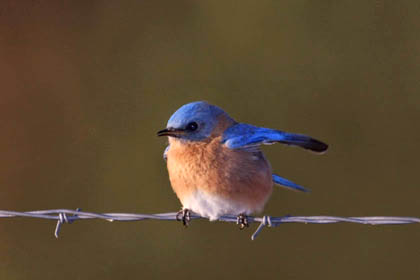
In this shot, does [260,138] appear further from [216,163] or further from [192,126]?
[192,126]

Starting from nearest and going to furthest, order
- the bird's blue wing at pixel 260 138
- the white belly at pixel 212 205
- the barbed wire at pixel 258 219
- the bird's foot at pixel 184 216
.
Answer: the barbed wire at pixel 258 219 < the bird's blue wing at pixel 260 138 < the white belly at pixel 212 205 < the bird's foot at pixel 184 216

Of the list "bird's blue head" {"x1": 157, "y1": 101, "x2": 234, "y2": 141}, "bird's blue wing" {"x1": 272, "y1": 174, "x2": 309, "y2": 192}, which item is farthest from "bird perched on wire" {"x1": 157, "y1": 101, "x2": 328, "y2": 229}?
"bird's blue wing" {"x1": 272, "y1": 174, "x2": 309, "y2": 192}

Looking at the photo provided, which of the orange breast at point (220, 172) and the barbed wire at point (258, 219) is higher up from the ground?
the orange breast at point (220, 172)

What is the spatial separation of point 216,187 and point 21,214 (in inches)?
55.4

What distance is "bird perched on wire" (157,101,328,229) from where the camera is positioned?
4.57 m

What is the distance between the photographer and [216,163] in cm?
464

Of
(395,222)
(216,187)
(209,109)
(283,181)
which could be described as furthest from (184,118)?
(395,222)

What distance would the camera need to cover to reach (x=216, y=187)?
455cm

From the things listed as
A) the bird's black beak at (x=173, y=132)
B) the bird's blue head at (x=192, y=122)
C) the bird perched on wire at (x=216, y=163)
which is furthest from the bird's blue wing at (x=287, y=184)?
the bird's black beak at (x=173, y=132)

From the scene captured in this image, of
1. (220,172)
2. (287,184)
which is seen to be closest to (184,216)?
(220,172)

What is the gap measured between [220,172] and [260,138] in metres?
0.40

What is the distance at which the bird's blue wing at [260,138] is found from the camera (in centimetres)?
416

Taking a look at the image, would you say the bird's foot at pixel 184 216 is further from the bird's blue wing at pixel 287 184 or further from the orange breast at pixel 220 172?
the bird's blue wing at pixel 287 184

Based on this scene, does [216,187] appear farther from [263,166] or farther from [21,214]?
[21,214]
